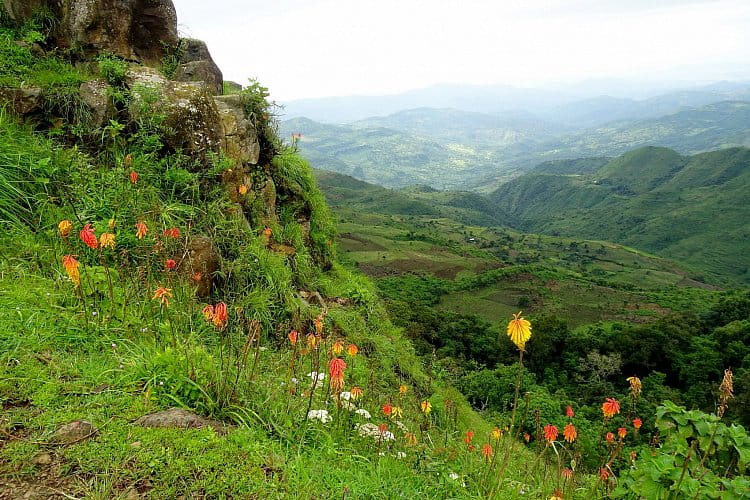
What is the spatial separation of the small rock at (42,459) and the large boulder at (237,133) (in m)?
5.29

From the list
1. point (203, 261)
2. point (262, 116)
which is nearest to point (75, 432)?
point (203, 261)

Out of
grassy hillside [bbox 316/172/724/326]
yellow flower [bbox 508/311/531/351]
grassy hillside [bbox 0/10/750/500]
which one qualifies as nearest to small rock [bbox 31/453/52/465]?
grassy hillside [bbox 0/10/750/500]

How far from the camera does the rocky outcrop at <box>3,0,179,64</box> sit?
684cm

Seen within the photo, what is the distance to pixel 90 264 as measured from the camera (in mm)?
4676

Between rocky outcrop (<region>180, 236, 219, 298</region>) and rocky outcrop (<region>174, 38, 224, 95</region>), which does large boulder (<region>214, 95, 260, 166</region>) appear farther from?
rocky outcrop (<region>180, 236, 219, 298</region>)

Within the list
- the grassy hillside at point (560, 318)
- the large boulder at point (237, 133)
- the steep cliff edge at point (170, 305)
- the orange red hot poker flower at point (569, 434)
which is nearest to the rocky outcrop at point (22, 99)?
the steep cliff edge at point (170, 305)

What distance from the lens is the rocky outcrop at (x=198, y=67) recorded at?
8.10 metres

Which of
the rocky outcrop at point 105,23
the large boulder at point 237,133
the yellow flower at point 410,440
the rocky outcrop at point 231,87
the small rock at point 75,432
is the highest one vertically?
the rocky outcrop at point 105,23

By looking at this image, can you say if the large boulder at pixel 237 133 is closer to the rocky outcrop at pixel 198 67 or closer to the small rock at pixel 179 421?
the rocky outcrop at pixel 198 67

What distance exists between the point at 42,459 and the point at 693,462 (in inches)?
166

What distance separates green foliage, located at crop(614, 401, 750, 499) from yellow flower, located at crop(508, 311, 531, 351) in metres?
1.20

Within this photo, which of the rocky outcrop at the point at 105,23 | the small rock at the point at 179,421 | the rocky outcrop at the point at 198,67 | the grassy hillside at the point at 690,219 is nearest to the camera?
the small rock at the point at 179,421

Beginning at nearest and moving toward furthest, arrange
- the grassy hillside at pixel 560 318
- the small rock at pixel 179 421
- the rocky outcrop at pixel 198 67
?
the small rock at pixel 179 421 → the rocky outcrop at pixel 198 67 → the grassy hillside at pixel 560 318

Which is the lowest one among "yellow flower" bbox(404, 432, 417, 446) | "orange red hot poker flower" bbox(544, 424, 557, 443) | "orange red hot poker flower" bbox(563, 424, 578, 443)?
"yellow flower" bbox(404, 432, 417, 446)
